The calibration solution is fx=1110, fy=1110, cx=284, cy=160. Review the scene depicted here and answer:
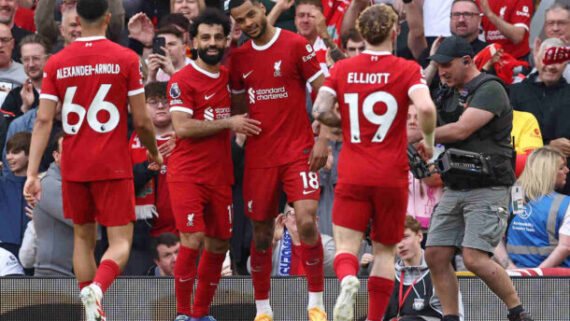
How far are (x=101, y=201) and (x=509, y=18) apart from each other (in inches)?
252

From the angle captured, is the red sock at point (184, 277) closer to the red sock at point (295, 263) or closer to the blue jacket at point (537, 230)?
the red sock at point (295, 263)

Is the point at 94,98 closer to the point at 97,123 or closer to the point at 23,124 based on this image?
the point at 97,123

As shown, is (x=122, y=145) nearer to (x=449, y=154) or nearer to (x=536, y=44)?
(x=449, y=154)

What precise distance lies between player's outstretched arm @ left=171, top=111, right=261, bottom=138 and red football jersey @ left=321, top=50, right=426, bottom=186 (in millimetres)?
948

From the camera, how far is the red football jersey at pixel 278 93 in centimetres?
917

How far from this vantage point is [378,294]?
8.69m

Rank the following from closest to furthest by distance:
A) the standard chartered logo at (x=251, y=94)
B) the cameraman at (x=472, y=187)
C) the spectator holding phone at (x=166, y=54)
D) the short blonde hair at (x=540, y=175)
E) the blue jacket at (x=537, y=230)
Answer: the cameraman at (x=472, y=187), the standard chartered logo at (x=251, y=94), the blue jacket at (x=537, y=230), the short blonde hair at (x=540, y=175), the spectator holding phone at (x=166, y=54)

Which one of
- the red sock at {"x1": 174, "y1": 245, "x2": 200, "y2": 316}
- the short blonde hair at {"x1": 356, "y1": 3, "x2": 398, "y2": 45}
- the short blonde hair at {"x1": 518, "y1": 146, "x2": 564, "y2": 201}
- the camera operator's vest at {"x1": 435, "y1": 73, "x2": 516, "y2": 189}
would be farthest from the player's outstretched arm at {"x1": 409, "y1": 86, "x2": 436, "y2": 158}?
the short blonde hair at {"x1": 518, "y1": 146, "x2": 564, "y2": 201}

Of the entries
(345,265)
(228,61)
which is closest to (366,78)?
(345,265)

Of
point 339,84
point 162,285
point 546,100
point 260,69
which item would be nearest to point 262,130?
point 260,69

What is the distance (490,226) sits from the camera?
9055 millimetres

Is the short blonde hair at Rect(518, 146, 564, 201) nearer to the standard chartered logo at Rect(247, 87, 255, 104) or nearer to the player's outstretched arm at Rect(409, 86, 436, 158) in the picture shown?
the player's outstretched arm at Rect(409, 86, 436, 158)

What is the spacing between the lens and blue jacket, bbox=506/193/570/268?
35.3 feet

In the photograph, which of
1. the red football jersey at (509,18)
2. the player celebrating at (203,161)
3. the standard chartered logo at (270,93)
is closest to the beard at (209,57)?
the player celebrating at (203,161)
